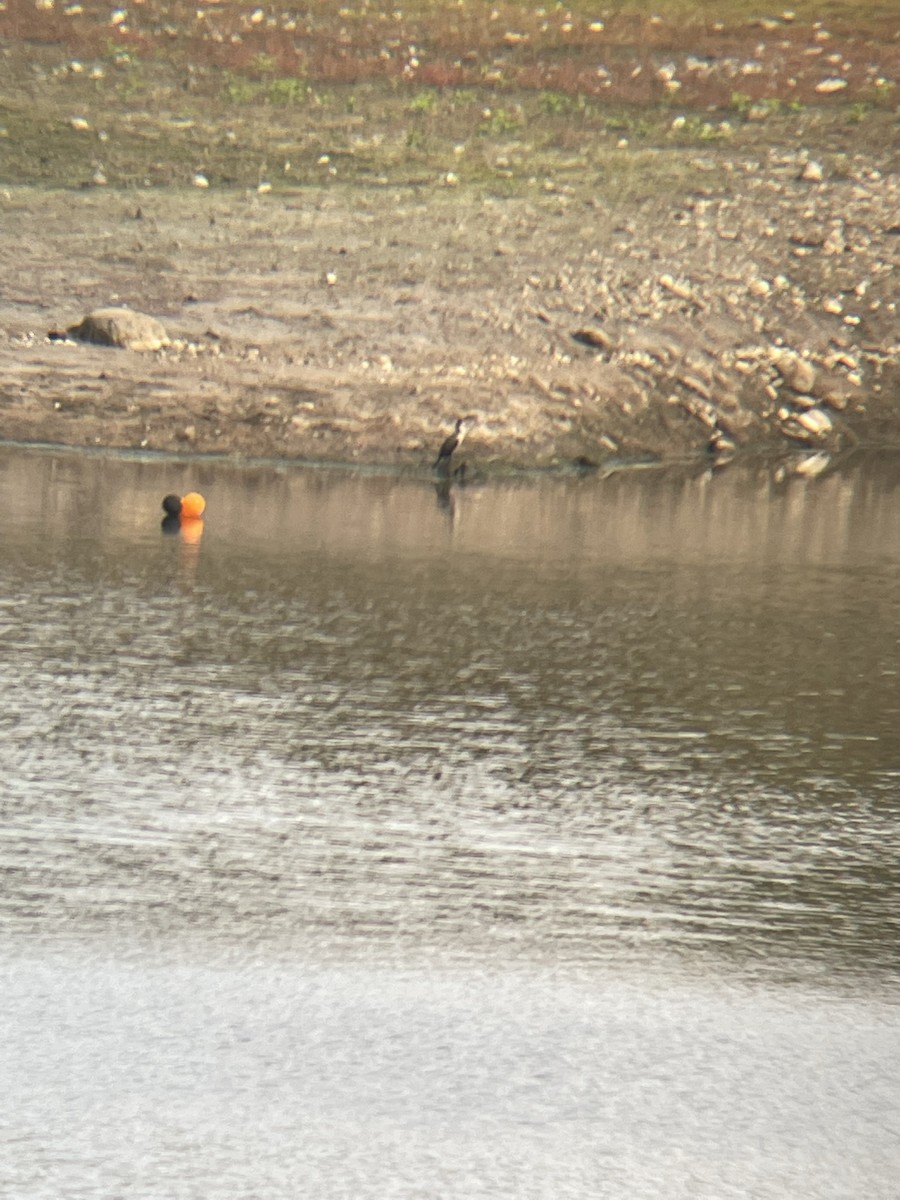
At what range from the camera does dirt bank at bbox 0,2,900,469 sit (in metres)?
18.0

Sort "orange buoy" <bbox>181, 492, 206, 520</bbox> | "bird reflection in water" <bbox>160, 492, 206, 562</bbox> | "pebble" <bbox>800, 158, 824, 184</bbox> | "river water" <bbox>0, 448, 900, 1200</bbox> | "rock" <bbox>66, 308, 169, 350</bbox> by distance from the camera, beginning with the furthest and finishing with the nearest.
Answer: "pebble" <bbox>800, 158, 824, 184</bbox> < "rock" <bbox>66, 308, 169, 350</bbox> < "orange buoy" <bbox>181, 492, 206, 520</bbox> < "bird reflection in water" <bbox>160, 492, 206, 562</bbox> < "river water" <bbox>0, 448, 900, 1200</bbox>

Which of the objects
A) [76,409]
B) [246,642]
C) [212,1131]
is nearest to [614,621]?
[246,642]

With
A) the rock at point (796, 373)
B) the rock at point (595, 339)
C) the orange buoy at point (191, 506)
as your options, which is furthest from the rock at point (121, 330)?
the rock at point (796, 373)

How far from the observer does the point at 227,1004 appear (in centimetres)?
543

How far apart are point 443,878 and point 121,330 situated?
1321 centimetres

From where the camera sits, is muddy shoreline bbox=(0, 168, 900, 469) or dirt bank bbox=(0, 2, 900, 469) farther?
dirt bank bbox=(0, 2, 900, 469)

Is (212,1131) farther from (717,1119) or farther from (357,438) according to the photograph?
(357,438)

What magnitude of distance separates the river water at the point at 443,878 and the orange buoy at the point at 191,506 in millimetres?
1312

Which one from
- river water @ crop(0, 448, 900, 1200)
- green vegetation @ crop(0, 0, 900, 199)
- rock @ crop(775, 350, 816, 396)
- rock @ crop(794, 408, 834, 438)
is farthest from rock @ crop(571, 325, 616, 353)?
river water @ crop(0, 448, 900, 1200)

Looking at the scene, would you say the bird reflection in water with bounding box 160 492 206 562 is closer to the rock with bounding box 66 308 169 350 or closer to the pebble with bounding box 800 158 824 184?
the rock with bounding box 66 308 169 350

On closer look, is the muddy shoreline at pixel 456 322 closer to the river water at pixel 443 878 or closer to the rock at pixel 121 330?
the rock at pixel 121 330

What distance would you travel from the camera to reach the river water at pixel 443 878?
187 inches

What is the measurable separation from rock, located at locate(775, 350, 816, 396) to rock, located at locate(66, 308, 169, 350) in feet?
19.1

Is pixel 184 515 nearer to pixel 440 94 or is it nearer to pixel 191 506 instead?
pixel 191 506
